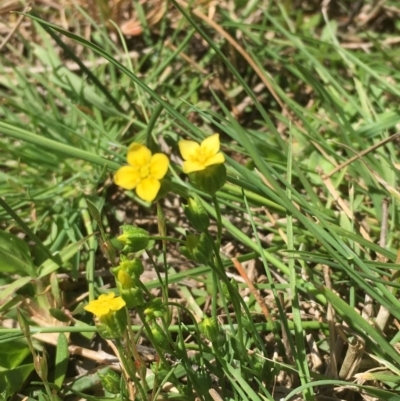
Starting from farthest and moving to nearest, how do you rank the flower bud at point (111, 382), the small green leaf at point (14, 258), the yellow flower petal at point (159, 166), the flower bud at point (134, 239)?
the small green leaf at point (14, 258) → the flower bud at point (111, 382) → the flower bud at point (134, 239) → the yellow flower petal at point (159, 166)

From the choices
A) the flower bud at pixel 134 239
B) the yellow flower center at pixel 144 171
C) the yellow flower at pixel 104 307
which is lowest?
the yellow flower at pixel 104 307

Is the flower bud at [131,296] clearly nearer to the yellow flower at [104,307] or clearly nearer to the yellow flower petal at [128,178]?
the yellow flower at [104,307]

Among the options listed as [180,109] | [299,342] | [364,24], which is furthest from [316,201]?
[364,24]

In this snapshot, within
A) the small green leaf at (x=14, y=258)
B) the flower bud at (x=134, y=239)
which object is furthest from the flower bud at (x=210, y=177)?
the small green leaf at (x=14, y=258)

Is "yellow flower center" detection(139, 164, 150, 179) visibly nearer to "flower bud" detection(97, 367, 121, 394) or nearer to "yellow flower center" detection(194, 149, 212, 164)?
"yellow flower center" detection(194, 149, 212, 164)

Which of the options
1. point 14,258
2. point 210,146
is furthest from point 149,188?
point 14,258


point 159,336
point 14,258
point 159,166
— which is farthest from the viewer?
point 14,258

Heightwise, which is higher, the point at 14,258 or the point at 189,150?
the point at 189,150

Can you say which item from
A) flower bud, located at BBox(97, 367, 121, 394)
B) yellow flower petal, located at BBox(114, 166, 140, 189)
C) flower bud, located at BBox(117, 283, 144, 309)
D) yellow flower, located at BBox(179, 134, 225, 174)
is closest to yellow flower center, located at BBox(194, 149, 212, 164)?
yellow flower, located at BBox(179, 134, 225, 174)

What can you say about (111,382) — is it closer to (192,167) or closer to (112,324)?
(112,324)
